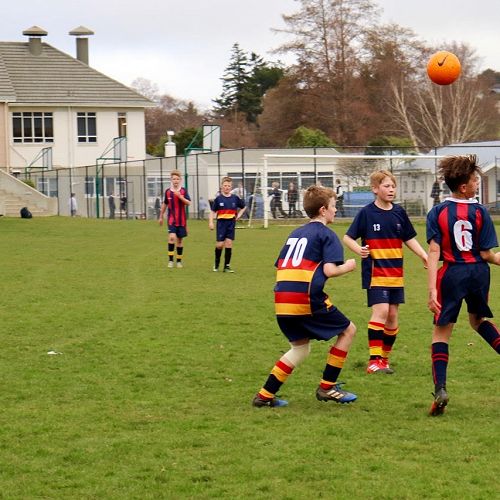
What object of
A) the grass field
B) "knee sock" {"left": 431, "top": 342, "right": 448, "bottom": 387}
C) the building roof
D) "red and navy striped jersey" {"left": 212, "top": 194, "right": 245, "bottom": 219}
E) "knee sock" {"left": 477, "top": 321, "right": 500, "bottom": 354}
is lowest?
the grass field

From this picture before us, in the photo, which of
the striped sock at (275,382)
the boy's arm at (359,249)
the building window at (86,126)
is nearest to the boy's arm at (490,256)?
the boy's arm at (359,249)

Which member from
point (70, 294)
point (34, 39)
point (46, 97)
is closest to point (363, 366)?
point (70, 294)

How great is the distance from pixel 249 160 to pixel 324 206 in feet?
148

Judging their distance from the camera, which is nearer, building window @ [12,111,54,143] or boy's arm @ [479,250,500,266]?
boy's arm @ [479,250,500,266]

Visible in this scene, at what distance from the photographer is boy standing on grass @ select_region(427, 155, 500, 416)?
7.68m

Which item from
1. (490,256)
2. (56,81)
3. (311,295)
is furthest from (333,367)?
(56,81)

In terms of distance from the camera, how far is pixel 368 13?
6988 cm

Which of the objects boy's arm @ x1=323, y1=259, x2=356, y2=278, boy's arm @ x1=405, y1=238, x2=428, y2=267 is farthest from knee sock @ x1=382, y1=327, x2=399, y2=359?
boy's arm @ x1=323, y1=259, x2=356, y2=278

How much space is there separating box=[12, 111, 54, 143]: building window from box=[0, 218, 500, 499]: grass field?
51.2 m

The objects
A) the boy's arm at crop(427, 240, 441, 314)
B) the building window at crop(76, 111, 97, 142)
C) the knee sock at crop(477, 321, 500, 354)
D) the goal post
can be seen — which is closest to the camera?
the boy's arm at crop(427, 240, 441, 314)

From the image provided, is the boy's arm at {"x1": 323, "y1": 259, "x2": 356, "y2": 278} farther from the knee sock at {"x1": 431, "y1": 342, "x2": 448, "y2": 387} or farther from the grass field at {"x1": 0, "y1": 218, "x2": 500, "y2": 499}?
the grass field at {"x1": 0, "y1": 218, "x2": 500, "y2": 499}

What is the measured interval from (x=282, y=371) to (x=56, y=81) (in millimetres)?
62088

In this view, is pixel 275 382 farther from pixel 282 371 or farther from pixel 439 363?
pixel 439 363

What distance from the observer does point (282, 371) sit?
26.7 feet
